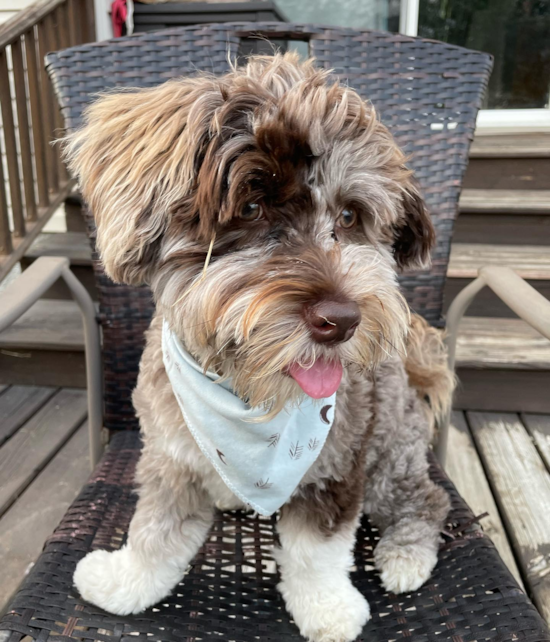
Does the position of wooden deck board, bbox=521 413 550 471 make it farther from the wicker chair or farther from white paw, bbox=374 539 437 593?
white paw, bbox=374 539 437 593

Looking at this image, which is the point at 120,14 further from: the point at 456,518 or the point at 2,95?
the point at 456,518

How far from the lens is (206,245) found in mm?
1159

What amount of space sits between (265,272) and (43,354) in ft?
9.01

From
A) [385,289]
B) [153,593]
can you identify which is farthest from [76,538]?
[385,289]

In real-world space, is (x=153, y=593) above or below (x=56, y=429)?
above

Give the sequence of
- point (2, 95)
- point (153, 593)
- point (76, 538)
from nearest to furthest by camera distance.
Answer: point (153, 593) < point (76, 538) < point (2, 95)

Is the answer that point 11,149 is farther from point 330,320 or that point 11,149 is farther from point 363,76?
point 330,320

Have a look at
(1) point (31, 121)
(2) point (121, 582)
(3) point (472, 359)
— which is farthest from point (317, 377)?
(1) point (31, 121)

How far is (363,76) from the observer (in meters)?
1.98

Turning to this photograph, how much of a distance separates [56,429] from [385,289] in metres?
2.48

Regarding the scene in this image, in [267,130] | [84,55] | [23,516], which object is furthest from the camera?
[23,516]

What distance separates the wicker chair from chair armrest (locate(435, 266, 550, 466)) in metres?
0.18

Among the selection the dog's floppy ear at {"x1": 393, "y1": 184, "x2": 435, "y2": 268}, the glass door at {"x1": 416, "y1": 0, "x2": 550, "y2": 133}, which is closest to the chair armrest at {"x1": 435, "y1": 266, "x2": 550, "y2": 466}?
the dog's floppy ear at {"x1": 393, "y1": 184, "x2": 435, "y2": 268}

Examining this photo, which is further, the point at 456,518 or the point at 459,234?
the point at 459,234
